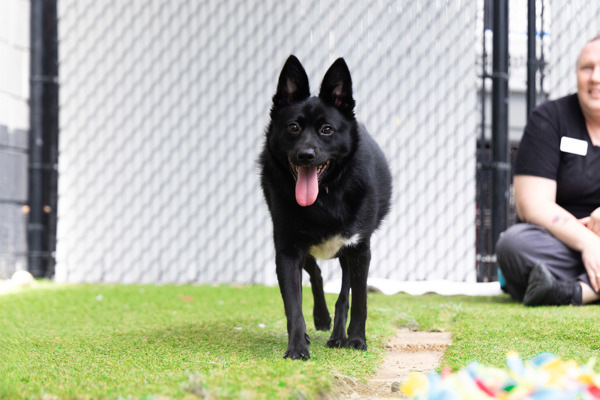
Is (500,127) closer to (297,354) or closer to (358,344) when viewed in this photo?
(358,344)

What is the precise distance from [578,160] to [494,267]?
4.05 ft

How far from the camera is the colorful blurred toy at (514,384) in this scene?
36.2 inches

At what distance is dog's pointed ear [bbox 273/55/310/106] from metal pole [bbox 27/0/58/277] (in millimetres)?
2639

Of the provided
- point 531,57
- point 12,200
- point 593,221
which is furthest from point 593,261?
point 12,200

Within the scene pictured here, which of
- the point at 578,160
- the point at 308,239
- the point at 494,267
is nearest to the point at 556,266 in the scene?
the point at 578,160

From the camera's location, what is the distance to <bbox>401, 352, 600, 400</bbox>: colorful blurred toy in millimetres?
919

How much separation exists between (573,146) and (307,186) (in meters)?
1.59

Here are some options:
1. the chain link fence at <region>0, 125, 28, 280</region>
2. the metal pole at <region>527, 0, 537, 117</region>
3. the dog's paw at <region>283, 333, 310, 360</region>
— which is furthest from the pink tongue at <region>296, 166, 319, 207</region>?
the chain link fence at <region>0, 125, 28, 280</region>

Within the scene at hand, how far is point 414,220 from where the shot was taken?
4.01m

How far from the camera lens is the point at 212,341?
78.8 inches

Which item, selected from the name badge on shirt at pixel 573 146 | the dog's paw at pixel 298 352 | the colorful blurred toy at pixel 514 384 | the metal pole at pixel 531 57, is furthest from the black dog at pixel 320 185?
the metal pole at pixel 531 57

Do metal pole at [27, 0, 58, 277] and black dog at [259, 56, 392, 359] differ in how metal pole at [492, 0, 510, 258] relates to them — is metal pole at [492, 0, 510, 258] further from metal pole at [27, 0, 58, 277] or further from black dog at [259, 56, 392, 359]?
metal pole at [27, 0, 58, 277]

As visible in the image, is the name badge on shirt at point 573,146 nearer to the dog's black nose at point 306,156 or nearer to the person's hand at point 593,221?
the person's hand at point 593,221

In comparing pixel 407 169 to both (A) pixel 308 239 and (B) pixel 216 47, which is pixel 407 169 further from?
(A) pixel 308 239
